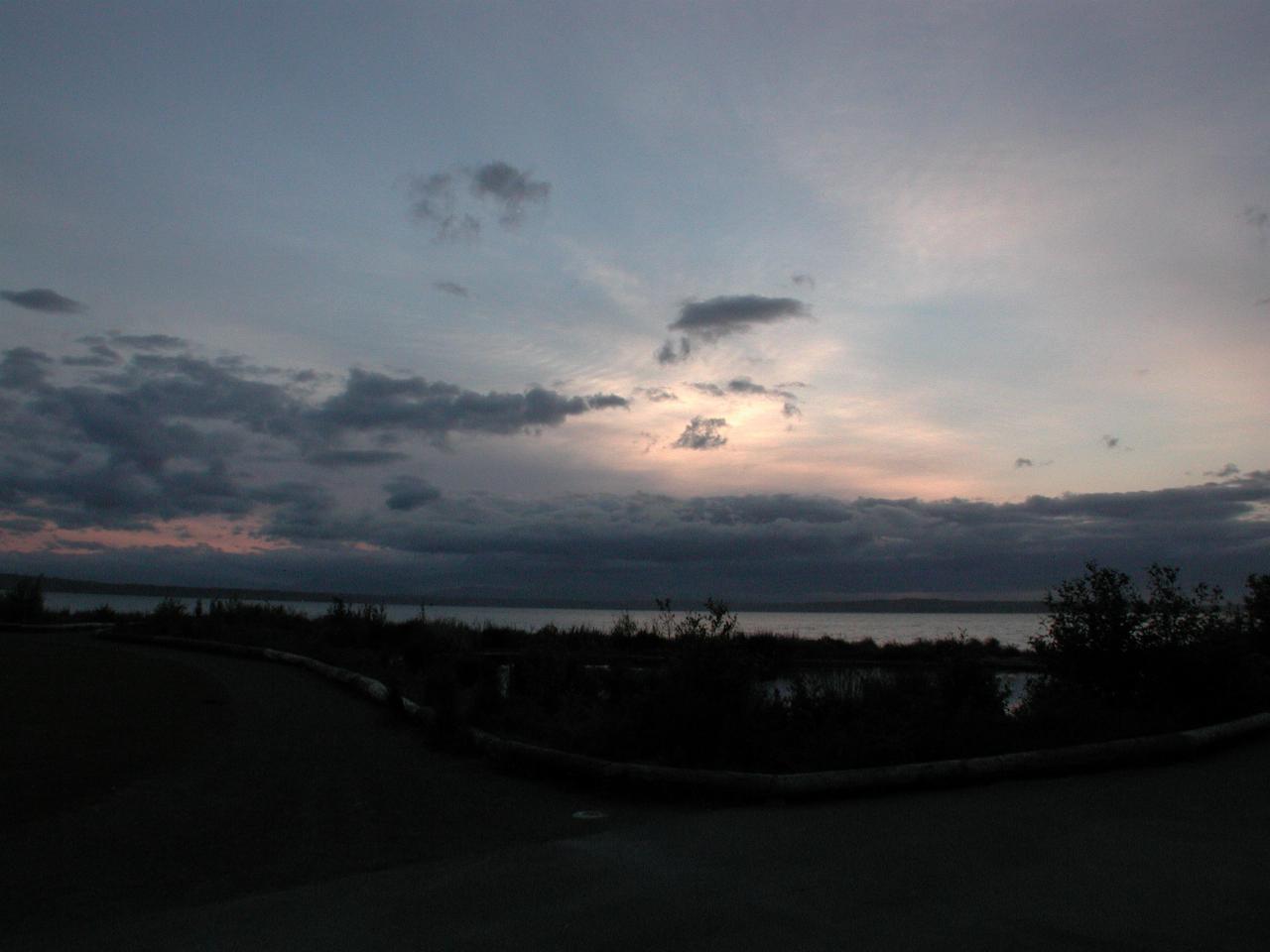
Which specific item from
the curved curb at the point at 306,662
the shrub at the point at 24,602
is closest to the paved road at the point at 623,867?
the curved curb at the point at 306,662

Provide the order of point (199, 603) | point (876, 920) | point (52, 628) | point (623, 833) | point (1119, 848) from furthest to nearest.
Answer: point (199, 603) → point (52, 628) → point (623, 833) → point (1119, 848) → point (876, 920)

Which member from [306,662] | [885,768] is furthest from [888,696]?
[306,662]

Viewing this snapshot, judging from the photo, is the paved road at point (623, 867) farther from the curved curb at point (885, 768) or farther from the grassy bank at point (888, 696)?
the grassy bank at point (888, 696)

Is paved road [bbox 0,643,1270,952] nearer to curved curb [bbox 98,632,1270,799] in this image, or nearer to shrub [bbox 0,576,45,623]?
curved curb [bbox 98,632,1270,799]

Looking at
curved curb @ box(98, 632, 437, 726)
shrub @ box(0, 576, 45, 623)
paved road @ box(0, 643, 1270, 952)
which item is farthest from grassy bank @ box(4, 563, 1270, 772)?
shrub @ box(0, 576, 45, 623)

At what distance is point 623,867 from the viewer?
5660 mm

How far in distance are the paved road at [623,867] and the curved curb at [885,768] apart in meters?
0.24

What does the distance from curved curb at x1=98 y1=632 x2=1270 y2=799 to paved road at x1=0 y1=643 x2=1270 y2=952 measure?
240mm

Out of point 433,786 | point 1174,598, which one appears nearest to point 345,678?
point 433,786

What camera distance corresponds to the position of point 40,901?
5.22 m

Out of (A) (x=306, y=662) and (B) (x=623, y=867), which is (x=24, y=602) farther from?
(B) (x=623, y=867)

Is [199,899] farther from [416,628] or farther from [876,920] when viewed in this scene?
[416,628]

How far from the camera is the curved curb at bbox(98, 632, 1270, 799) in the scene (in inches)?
300

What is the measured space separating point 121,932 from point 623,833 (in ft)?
10.2
